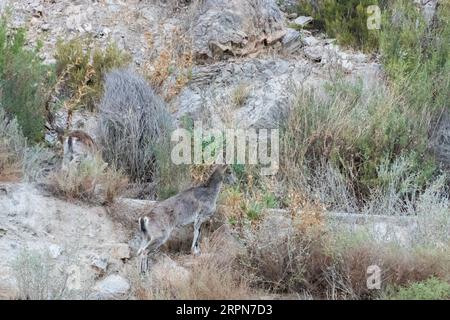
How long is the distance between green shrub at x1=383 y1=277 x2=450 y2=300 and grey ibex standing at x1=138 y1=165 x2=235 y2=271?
7.21 feet

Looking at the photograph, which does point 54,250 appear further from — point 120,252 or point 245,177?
point 245,177

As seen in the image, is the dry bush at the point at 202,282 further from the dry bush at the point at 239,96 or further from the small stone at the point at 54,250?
the dry bush at the point at 239,96

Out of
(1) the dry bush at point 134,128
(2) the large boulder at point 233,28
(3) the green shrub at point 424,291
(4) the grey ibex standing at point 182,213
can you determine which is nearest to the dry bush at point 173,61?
(2) the large boulder at point 233,28

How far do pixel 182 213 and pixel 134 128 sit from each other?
2109 millimetres

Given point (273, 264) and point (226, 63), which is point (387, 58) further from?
point (273, 264)

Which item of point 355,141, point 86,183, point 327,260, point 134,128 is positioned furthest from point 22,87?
point 327,260

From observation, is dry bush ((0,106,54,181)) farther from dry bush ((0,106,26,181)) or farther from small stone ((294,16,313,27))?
small stone ((294,16,313,27))

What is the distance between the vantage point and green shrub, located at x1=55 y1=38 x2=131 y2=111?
12352 millimetres

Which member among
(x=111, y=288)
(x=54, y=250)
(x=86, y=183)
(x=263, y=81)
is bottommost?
(x=111, y=288)

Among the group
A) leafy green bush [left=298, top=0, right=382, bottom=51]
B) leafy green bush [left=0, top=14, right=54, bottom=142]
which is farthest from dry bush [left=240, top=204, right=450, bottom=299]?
leafy green bush [left=298, top=0, right=382, bottom=51]

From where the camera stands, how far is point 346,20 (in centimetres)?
1423

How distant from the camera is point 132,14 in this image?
46.3ft
